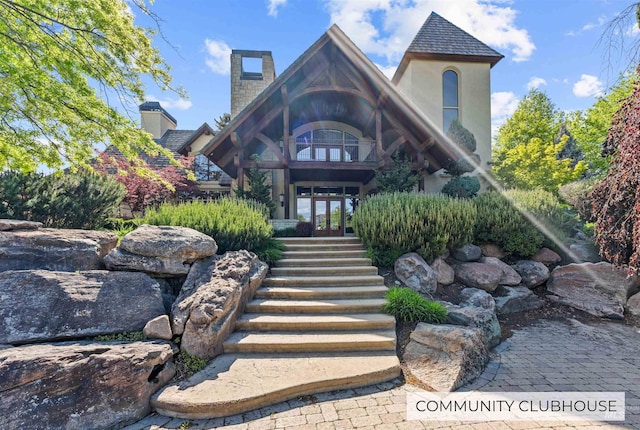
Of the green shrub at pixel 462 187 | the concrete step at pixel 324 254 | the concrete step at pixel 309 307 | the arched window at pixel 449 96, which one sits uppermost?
the arched window at pixel 449 96

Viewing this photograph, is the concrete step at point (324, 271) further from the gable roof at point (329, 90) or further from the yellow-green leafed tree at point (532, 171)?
the yellow-green leafed tree at point (532, 171)

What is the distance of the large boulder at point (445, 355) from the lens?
130 inches

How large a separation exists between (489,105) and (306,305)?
16148 mm

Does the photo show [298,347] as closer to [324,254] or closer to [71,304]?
[71,304]

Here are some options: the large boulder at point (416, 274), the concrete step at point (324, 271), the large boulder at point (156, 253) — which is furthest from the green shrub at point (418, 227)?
the large boulder at point (156, 253)

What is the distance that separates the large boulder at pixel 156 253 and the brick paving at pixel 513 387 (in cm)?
210

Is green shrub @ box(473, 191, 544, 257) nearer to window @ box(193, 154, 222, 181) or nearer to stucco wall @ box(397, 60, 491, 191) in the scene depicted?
stucco wall @ box(397, 60, 491, 191)

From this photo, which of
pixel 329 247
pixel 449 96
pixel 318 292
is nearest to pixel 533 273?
pixel 329 247

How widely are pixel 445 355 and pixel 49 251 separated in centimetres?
563

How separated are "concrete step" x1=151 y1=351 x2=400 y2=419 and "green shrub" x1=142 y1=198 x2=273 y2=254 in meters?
2.50

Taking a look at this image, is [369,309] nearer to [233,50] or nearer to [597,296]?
[597,296]

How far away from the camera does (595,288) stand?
5.86m

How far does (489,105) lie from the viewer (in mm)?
15297

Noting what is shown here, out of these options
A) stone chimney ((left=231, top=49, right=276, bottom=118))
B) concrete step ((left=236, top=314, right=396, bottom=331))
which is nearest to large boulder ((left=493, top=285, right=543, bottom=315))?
concrete step ((left=236, top=314, right=396, bottom=331))
